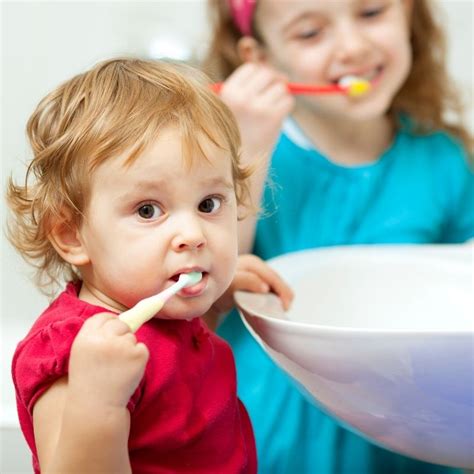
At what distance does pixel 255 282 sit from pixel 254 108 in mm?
316

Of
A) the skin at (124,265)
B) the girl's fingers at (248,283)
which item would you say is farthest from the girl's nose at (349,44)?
the skin at (124,265)

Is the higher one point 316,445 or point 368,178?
point 368,178

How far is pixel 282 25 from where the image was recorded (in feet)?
4.20

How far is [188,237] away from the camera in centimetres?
71

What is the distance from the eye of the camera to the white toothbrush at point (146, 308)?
0.67 metres

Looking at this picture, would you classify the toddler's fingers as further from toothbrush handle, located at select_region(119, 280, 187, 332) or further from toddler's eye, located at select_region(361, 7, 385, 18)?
toddler's eye, located at select_region(361, 7, 385, 18)

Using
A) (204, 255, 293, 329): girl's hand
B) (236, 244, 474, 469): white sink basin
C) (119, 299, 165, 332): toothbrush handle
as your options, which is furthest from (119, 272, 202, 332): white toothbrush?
(204, 255, 293, 329): girl's hand

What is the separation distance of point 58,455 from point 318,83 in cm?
76

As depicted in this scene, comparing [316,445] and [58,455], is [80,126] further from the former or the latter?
[316,445]

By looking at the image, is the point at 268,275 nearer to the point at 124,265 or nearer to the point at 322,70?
the point at 124,265

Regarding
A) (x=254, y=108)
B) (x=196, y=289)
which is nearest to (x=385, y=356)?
(x=196, y=289)

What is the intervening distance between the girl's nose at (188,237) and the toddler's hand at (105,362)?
8 cm

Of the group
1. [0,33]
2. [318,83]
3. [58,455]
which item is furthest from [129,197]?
[0,33]

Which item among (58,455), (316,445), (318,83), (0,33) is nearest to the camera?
(58,455)
